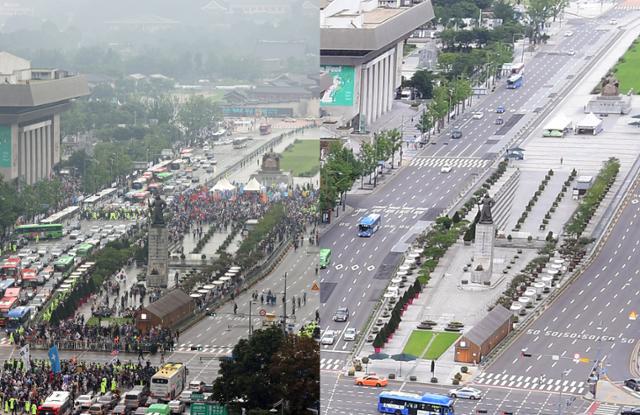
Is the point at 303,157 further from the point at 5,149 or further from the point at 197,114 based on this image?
the point at 5,149

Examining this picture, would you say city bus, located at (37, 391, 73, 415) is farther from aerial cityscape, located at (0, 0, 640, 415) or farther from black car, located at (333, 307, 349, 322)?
black car, located at (333, 307, 349, 322)

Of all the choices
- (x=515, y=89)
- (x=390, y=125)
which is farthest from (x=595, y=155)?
(x=515, y=89)

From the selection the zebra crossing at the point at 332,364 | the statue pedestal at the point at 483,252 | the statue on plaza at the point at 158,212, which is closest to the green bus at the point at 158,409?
the zebra crossing at the point at 332,364

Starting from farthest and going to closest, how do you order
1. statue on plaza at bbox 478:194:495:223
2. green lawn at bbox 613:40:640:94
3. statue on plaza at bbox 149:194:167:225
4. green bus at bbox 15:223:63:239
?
green lawn at bbox 613:40:640:94
statue on plaza at bbox 478:194:495:223
green bus at bbox 15:223:63:239
statue on plaza at bbox 149:194:167:225

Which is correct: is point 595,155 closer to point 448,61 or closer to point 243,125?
point 448,61

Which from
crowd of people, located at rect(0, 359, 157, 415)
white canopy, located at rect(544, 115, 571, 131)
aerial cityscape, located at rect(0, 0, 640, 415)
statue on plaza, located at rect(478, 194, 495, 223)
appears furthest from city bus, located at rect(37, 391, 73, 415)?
white canopy, located at rect(544, 115, 571, 131)

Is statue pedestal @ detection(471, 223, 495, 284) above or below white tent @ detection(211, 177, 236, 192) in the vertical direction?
below

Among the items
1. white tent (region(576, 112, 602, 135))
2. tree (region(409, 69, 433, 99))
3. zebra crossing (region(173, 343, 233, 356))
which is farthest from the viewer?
tree (region(409, 69, 433, 99))
